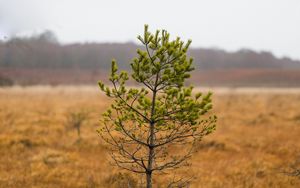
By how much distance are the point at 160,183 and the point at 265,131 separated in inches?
443

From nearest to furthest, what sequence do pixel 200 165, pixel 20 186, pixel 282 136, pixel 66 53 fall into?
pixel 20 186, pixel 200 165, pixel 282 136, pixel 66 53

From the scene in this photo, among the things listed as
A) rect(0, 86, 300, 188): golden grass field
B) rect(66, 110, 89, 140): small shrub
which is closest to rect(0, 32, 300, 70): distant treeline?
rect(66, 110, 89, 140): small shrub

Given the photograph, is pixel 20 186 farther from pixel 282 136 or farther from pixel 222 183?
pixel 282 136

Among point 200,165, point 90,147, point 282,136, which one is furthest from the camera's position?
point 282,136

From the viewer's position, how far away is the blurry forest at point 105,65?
3403 inches

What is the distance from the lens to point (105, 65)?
10462cm

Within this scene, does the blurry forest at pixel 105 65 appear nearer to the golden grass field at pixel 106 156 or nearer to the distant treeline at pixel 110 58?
the distant treeline at pixel 110 58

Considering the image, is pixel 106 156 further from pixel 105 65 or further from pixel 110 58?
pixel 110 58

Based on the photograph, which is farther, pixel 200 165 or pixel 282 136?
pixel 282 136

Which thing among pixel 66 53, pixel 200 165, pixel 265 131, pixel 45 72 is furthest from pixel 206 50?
pixel 200 165

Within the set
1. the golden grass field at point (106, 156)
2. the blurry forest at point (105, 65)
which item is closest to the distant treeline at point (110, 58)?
the blurry forest at point (105, 65)

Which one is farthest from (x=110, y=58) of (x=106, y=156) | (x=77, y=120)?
(x=106, y=156)

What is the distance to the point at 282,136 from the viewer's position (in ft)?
59.8

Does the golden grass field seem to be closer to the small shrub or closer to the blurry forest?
the small shrub
